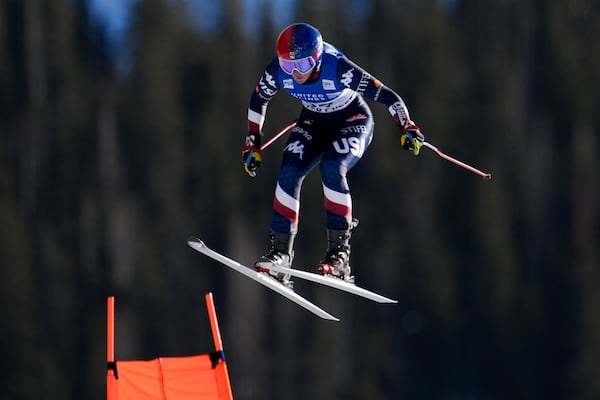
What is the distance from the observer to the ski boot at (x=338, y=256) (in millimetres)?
9156

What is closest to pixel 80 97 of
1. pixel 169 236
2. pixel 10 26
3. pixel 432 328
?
pixel 10 26

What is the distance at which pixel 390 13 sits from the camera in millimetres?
37406

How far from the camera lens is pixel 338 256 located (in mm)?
9195

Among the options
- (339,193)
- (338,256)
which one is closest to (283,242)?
(338,256)

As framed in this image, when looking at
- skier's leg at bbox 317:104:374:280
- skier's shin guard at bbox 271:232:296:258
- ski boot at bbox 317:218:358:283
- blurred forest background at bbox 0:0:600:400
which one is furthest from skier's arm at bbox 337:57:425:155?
blurred forest background at bbox 0:0:600:400

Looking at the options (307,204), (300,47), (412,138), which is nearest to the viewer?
(300,47)

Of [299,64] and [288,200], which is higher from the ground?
[299,64]

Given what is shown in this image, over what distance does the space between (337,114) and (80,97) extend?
27642mm

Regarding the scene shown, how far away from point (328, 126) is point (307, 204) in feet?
73.9

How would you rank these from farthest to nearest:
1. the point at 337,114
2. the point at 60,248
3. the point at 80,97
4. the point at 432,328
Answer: the point at 80,97 → the point at 60,248 → the point at 432,328 → the point at 337,114

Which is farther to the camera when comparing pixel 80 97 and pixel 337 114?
pixel 80 97

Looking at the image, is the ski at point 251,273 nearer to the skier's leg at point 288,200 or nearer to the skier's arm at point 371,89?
the skier's leg at point 288,200

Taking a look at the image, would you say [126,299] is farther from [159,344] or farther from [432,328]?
[432,328]

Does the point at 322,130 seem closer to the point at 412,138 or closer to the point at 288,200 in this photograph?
the point at 288,200
